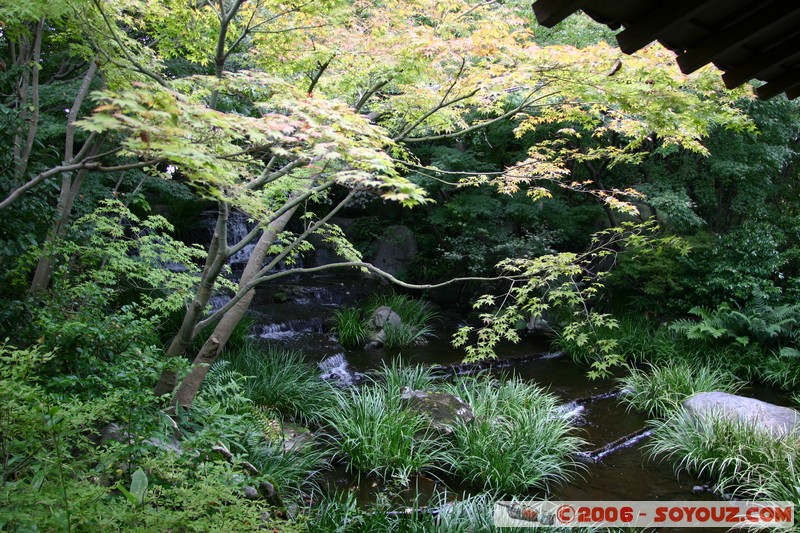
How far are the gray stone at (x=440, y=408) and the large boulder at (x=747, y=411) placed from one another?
2.67 metres

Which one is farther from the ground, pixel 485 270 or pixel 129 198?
pixel 485 270

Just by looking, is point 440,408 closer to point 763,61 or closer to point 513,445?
point 513,445

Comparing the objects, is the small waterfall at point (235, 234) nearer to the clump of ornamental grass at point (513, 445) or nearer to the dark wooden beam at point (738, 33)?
the clump of ornamental grass at point (513, 445)

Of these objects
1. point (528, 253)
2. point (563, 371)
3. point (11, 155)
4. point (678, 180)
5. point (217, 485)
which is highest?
point (678, 180)

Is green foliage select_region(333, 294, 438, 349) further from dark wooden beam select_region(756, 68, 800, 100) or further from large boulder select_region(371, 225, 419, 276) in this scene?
dark wooden beam select_region(756, 68, 800, 100)

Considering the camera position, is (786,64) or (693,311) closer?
(786,64)

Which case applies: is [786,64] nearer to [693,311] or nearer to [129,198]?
[129,198]

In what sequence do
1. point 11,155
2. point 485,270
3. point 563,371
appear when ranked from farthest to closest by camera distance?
1. point 485,270
2. point 563,371
3. point 11,155

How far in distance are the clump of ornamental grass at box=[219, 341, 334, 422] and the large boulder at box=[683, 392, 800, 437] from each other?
4451 mm

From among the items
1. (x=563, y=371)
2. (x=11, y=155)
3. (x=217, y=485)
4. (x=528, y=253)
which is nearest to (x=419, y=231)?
(x=528, y=253)

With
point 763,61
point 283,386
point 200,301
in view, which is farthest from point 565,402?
point 763,61

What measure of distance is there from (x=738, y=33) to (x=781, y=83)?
66 centimetres

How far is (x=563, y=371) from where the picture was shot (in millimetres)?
8633

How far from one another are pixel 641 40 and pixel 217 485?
9.34 feet
